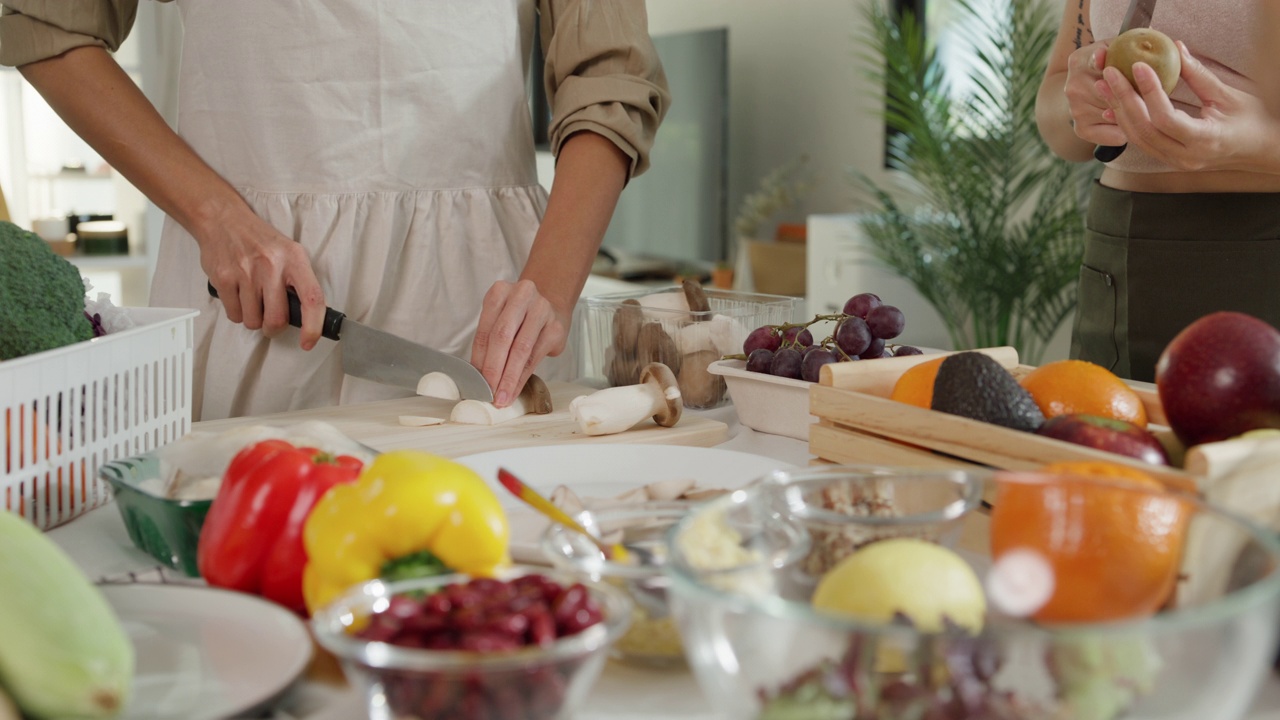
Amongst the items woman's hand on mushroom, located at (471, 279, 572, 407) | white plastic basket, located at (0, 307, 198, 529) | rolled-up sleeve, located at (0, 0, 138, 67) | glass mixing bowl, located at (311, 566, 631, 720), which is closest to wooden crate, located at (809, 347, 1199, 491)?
glass mixing bowl, located at (311, 566, 631, 720)

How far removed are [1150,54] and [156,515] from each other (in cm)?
122

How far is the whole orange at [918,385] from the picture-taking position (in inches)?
34.6

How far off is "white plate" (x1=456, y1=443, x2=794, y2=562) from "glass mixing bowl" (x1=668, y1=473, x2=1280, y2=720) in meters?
0.41

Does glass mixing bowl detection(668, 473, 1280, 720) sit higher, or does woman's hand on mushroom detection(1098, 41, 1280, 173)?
woman's hand on mushroom detection(1098, 41, 1280, 173)

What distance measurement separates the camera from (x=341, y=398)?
59.4 inches

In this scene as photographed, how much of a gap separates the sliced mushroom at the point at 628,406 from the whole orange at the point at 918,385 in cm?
34

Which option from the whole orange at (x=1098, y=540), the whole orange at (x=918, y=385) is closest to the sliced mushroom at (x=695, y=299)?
the whole orange at (x=918, y=385)

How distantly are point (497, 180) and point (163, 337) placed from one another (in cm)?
76

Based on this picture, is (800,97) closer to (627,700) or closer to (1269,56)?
(1269,56)

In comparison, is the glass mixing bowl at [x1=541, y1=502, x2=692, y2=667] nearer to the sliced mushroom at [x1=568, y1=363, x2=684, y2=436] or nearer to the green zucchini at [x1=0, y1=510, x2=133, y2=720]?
the green zucchini at [x1=0, y1=510, x2=133, y2=720]

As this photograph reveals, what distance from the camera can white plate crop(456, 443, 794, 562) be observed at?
3.14 ft

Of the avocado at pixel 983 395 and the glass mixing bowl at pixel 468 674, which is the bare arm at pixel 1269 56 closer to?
the avocado at pixel 983 395

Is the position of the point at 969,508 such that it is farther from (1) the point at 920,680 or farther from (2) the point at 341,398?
(2) the point at 341,398

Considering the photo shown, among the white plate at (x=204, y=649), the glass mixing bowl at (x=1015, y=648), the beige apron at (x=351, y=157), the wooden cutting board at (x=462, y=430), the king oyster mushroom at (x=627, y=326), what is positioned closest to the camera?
the glass mixing bowl at (x=1015, y=648)
